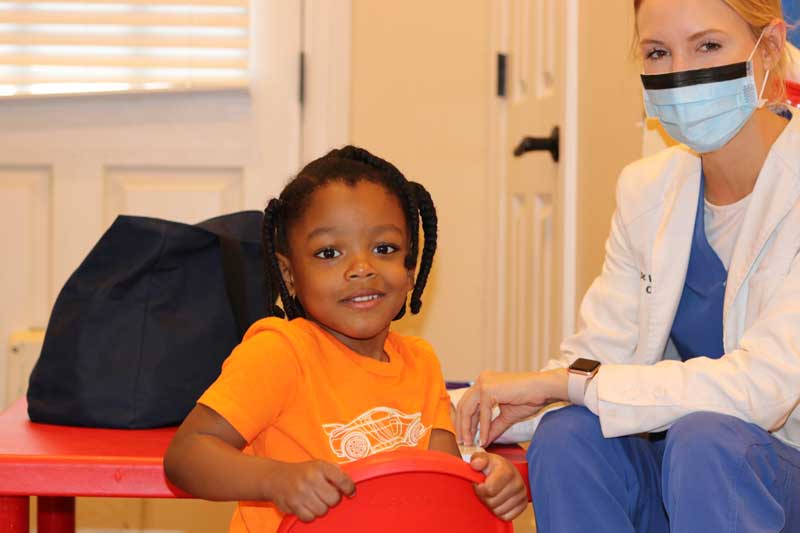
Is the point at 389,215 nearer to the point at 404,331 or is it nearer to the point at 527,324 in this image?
the point at 527,324

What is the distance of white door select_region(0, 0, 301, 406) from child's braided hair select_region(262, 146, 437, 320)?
1309mm

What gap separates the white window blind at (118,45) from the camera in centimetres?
264

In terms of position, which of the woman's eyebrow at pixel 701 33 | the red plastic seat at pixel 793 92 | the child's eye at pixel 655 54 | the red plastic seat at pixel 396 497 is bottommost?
the red plastic seat at pixel 396 497

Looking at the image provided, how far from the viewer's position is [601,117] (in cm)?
204

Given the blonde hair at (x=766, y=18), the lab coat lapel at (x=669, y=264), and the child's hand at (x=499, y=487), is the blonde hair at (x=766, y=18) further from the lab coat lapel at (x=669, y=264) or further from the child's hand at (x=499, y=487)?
the child's hand at (x=499, y=487)

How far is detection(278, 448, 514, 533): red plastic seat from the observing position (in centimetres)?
→ 100

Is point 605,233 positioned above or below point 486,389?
above

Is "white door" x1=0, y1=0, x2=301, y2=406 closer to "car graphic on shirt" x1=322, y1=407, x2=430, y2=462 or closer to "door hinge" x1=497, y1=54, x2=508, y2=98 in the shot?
"door hinge" x1=497, y1=54, x2=508, y2=98

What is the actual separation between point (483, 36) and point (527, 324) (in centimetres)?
82

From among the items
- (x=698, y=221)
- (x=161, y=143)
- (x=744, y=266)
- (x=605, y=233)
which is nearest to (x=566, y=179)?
(x=605, y=233)

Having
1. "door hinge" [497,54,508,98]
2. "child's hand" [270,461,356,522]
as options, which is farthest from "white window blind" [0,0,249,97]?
"child's hand" [270,461,356,522]

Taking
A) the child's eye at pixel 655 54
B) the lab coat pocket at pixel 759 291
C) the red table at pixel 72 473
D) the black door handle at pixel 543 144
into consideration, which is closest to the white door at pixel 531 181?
the black door handle at pixel 543 144

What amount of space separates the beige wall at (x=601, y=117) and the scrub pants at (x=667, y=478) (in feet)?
2.29

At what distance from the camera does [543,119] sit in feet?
7.84
